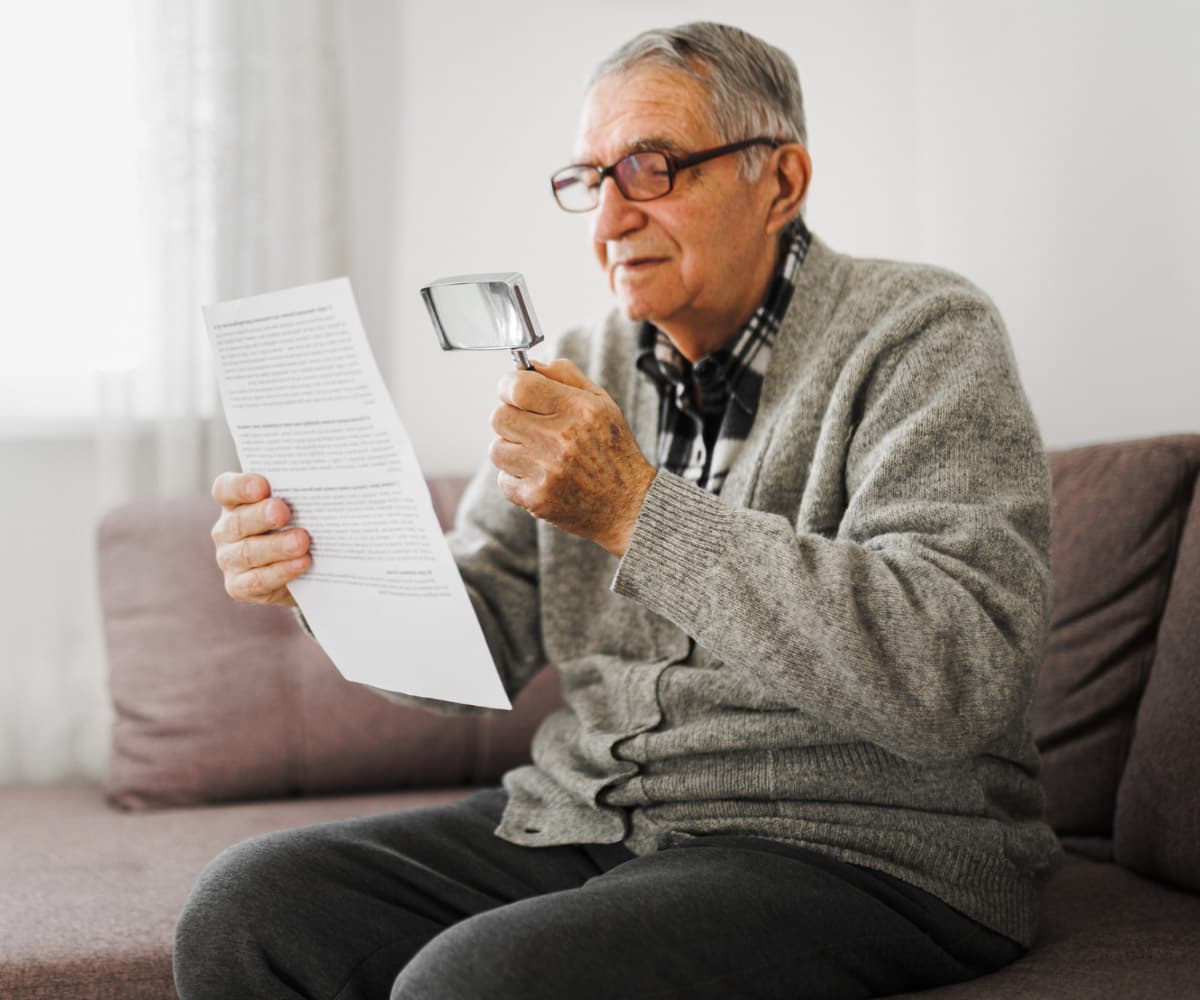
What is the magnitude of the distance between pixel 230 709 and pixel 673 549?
39.2 inches

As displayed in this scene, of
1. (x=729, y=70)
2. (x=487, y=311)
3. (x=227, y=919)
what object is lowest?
(x=227, y=919)

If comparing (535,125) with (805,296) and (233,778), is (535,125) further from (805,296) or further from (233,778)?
(233,778)

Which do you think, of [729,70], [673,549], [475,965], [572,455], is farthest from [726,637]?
[729,70]

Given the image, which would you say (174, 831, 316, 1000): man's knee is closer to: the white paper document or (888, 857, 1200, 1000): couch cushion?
the white paper document

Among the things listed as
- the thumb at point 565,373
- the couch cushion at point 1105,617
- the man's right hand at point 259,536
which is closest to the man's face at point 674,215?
the thumb at point 565,373

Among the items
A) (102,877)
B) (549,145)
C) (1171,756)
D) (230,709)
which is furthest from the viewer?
(549,145)

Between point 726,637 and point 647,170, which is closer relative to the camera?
point 726,637

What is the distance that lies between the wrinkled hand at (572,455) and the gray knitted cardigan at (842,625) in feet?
0.10

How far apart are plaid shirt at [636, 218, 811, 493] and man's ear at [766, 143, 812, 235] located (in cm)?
2

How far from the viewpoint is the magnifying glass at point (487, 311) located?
0.94 m

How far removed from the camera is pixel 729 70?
1.23 metres

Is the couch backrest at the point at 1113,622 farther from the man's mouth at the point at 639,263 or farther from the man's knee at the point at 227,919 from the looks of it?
the man's knee at the point at 227,919

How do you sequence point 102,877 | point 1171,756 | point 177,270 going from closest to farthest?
point 1171,756 → point 102,877 → point 177,270

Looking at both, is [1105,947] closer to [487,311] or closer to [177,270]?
[487,311]
